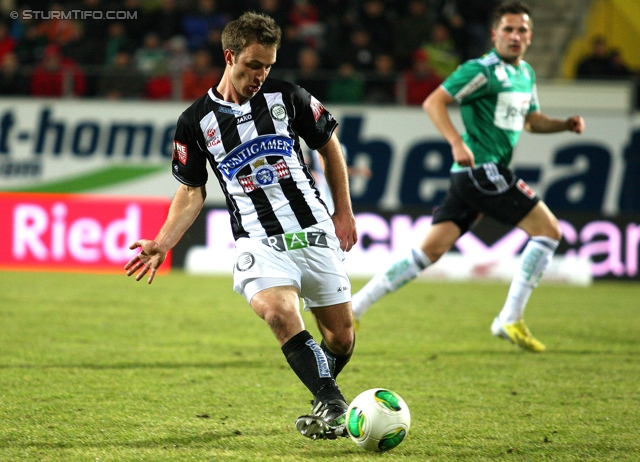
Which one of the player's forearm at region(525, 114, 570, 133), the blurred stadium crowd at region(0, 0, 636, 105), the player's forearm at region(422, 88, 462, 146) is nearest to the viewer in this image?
the player's forearm at region(422, 88, 462, 146)

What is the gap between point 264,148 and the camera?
13.6 ft

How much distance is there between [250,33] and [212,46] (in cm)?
1066

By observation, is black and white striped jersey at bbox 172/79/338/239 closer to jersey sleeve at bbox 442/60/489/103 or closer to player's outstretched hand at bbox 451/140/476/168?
player's outstretched hand at bbox 451/140/476/168

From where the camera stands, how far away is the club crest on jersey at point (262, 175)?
416 cm

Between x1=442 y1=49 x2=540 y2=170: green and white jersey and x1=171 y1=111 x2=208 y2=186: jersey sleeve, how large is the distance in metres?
2.70

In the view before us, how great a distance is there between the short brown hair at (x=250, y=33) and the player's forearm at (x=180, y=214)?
73 centimetres

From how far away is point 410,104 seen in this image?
13.7 meters

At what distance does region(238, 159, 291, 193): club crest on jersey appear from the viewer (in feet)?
13.7

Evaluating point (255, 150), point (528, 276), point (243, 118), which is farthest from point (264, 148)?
point (528, 276)

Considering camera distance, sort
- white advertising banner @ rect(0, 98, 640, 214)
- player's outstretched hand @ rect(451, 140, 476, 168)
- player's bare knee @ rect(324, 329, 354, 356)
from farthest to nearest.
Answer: white advertising banner @ rect(0, 98, 640, 214), player's outstretched hand @ rect(451, 140, 476, 168), player's bare knee @ rect(324, 329, 354, 356)

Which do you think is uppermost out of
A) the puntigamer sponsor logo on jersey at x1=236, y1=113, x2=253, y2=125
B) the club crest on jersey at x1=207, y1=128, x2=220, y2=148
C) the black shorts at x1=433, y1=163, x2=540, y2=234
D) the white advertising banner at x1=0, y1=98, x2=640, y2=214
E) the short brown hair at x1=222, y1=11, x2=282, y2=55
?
the short brown hair at x1=222, y1=11, x2=282, y2=55

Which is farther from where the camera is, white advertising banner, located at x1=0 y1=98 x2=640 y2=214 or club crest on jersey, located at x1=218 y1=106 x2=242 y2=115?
white advertising banner, located at x1=0 y1=98 x2=640 y2=214

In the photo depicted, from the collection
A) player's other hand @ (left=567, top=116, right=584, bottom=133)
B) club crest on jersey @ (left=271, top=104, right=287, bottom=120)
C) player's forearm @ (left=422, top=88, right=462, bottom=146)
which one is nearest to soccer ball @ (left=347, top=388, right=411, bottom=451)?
club crest on jersey @ (left=271, top=104, right=287, bottom=120)

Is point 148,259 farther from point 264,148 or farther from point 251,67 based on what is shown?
point 251,67
